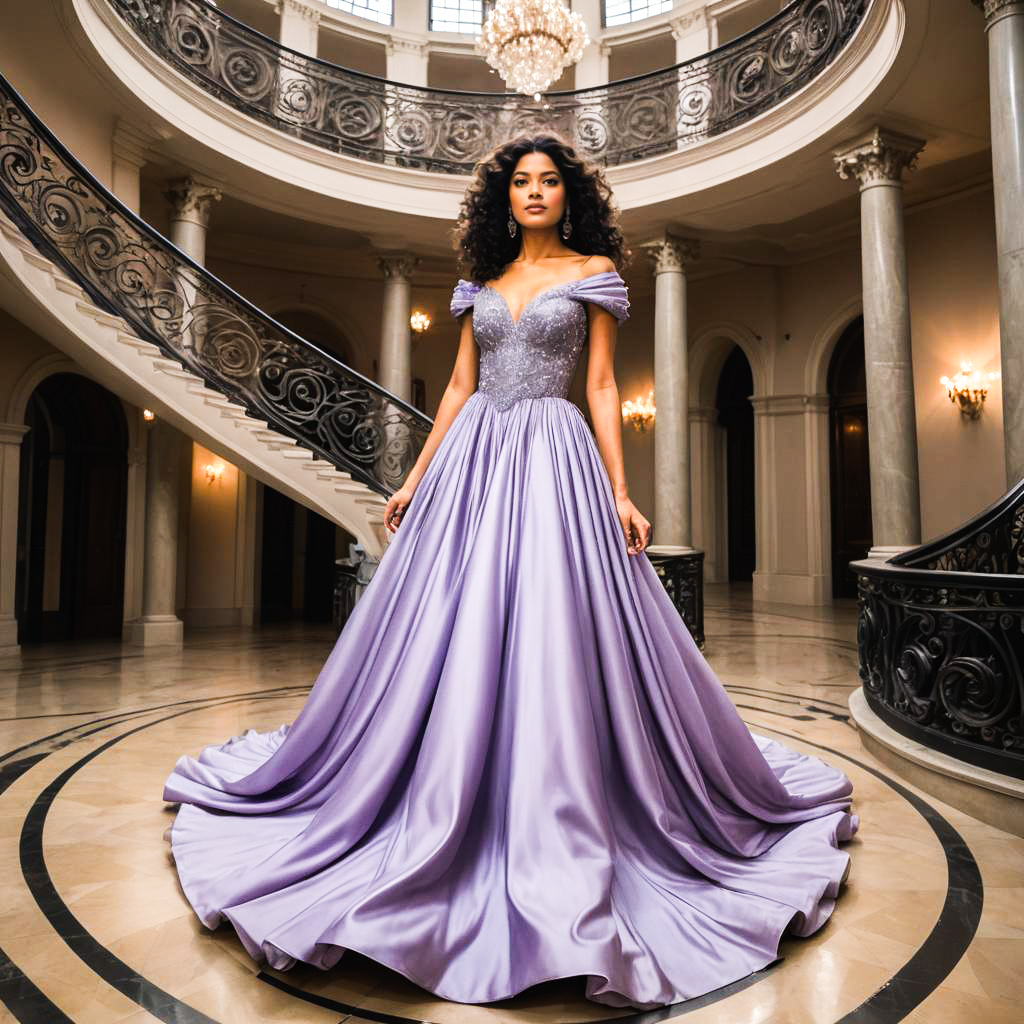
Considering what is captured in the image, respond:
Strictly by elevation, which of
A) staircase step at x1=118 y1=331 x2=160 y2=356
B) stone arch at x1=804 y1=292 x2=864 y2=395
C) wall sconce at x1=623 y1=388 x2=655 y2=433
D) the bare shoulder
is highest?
stone arch at x1=804 y1=292 x2=864 y2=395

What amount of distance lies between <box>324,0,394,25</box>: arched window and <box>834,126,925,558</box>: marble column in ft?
27.1

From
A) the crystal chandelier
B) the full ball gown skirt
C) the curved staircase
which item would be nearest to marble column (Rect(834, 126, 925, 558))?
the crystal chandelier

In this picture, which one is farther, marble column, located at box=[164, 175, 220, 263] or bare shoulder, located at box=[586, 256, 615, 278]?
marble column, located at box=[164, 175, 220, 263]

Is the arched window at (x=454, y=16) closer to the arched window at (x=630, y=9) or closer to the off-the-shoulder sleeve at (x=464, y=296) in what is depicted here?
the arched window at (x=630, y=9)

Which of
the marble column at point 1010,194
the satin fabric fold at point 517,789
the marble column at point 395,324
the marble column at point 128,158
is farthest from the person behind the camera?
the marble column at point 395,324

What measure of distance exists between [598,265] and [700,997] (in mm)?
1795

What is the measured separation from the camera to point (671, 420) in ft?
29.0

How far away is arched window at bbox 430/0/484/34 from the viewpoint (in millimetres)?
12195

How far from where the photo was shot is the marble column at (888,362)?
6.69 m

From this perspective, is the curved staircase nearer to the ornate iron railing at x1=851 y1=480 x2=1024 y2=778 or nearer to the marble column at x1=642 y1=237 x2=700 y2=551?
the marble column at x1=642 y1=237 x2=700 y2=551

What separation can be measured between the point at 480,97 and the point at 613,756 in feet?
A: 30.0

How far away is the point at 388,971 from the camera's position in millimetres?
1525

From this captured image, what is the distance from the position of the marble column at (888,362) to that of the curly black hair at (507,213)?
201 inches

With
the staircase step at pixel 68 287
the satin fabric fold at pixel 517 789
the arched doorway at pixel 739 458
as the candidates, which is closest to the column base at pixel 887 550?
the satin fabric fold at pixel 517 789
